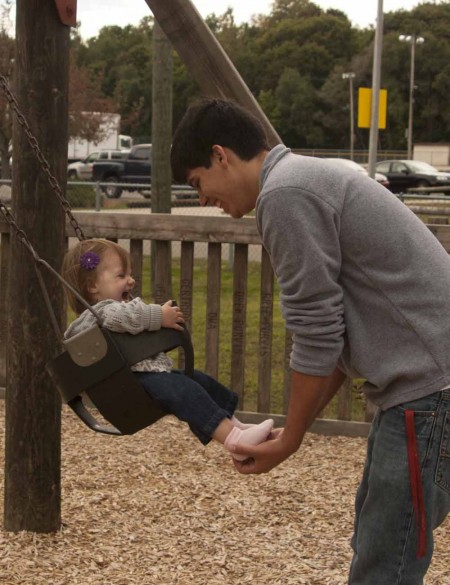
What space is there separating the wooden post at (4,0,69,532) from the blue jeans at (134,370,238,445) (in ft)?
3.72

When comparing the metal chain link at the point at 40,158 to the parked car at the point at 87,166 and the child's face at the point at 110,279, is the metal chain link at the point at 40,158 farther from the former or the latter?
the parked car at the point at 87,166

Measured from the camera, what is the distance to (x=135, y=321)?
8.50 ft

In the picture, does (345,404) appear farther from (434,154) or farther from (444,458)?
(434,154)

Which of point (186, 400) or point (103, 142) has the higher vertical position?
point (186, 400)

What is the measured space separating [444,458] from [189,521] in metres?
2.00

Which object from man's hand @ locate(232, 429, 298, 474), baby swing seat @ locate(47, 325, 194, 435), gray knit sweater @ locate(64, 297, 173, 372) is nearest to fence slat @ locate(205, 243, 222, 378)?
gray knit sweater @ locate(64, 297, 173, 372)

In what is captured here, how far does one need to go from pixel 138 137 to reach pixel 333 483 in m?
71.1

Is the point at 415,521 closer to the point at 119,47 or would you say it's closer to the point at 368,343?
the point at 368,343

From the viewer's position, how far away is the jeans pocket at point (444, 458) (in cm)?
211

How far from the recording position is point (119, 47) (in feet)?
302

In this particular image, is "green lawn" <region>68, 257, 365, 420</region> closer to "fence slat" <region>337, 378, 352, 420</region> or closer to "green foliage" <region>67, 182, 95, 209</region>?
"fence slat" <region>337, 378, 352, 420</region>

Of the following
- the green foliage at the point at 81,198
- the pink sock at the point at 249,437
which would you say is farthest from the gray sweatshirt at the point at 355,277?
the green foliage at the point at 81,198

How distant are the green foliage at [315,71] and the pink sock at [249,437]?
6520 cm

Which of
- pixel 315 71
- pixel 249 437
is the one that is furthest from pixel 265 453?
pixel 315 71
